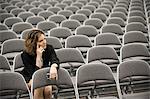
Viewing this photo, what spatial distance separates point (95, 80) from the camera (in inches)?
160

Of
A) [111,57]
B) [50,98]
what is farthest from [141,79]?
[50,98]

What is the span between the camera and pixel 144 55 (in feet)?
16.4

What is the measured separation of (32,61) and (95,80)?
0.88 meters

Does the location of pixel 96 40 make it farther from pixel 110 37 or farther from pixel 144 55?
pixel 144 55

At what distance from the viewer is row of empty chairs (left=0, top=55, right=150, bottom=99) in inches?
145

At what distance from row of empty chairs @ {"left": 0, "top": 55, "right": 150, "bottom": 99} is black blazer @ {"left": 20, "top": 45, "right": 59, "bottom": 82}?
0.24 metres

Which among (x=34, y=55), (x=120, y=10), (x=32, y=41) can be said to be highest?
(x=32, y=41)

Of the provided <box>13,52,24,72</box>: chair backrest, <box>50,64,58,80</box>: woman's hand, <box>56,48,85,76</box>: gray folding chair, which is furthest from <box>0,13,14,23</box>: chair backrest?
<box>50,64,58,80</box>: woman's hand

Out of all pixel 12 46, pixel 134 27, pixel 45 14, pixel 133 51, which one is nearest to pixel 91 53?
pixel 133 51

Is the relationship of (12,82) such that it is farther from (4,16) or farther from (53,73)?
(4,16)

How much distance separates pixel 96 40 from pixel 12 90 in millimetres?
2109

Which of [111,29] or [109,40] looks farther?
[111,29]

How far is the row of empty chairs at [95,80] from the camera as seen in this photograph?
3.69 meters

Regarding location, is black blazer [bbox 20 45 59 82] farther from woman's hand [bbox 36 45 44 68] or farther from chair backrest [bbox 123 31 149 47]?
chair backrest [bbox 123 31 149 47]
